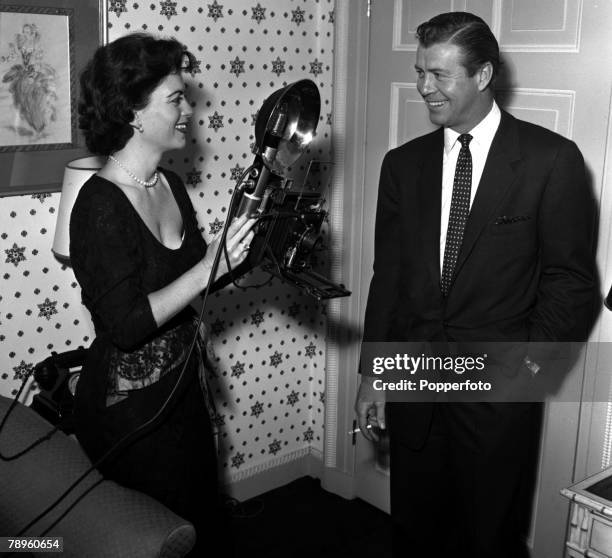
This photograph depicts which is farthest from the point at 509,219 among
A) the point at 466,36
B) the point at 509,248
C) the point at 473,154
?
the point at 466,36

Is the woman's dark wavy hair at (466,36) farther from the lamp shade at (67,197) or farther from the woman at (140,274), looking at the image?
the lamp shade at (67,197)

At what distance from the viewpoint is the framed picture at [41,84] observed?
198 centimetres

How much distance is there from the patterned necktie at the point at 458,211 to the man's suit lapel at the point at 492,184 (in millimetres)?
38

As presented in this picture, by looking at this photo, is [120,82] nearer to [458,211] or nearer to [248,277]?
[458,211]

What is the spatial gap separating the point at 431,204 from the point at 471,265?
19cm

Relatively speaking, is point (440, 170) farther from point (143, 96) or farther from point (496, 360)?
point (143, 96)

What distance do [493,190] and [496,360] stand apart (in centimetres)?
39

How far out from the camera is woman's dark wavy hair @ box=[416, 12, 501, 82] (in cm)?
183

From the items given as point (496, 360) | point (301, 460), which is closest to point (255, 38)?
point (496, 360)

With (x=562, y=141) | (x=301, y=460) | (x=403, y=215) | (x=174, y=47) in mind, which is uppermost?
(x=174, y=47)

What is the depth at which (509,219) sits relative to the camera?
1.82m

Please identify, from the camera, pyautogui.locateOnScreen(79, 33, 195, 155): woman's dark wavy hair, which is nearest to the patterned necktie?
the camera

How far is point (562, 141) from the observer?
5.95 feet

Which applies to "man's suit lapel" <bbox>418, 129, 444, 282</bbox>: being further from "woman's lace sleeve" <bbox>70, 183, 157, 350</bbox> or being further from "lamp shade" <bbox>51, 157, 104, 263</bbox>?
"lamp shade" <bbox>51, 157, 104, 263</bbox>
